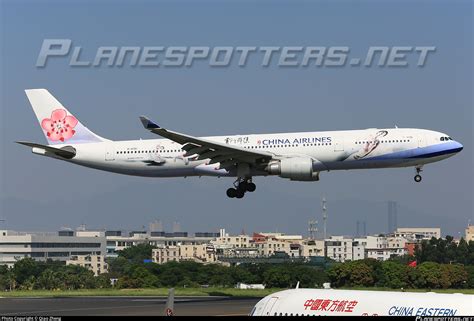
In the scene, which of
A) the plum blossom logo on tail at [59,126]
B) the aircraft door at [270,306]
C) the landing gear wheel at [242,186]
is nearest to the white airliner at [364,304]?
the aircraft door at [270,306]

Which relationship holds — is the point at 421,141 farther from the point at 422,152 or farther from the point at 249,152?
the point at 249,152

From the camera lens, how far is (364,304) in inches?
819

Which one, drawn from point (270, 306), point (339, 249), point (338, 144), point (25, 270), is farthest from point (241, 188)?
point (339, 249)

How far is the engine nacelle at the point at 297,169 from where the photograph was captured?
170ft

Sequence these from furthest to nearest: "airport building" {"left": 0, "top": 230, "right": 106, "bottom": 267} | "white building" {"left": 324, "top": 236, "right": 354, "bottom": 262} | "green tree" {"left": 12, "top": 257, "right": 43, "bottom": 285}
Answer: "airport building" {"left": 0, "top": 230, "right": 106, "bottom": 267}
"white building" {"left": 324, "top": 236, "right": 354, "bottom": 262}
"green tree" {"left": 12, "top": 257, "right": 43, "bottom": 285}

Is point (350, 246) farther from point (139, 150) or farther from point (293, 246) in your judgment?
point (139, 150)

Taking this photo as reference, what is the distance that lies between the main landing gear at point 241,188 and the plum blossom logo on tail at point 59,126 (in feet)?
35.8

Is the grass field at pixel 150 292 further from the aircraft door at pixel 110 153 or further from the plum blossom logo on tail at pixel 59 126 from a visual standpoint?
the plum blossom logo on tail at pixel 59 126

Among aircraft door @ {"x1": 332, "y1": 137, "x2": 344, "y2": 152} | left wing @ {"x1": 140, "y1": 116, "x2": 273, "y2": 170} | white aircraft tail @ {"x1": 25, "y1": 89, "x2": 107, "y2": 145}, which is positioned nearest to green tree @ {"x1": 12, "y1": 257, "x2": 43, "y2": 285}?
white aircraft tail @ {"x1": 25, "y1": 89, "x2": 107, "y2": 145}

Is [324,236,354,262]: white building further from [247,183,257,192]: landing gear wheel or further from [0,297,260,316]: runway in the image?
[0,297,260,316]: runway

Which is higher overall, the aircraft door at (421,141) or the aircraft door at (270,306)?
the aircraft door at (421,141)

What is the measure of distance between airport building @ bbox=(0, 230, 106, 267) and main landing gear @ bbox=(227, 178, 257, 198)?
9337cm

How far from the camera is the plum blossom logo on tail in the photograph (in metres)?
60.3

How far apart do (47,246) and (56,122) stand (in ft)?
321
